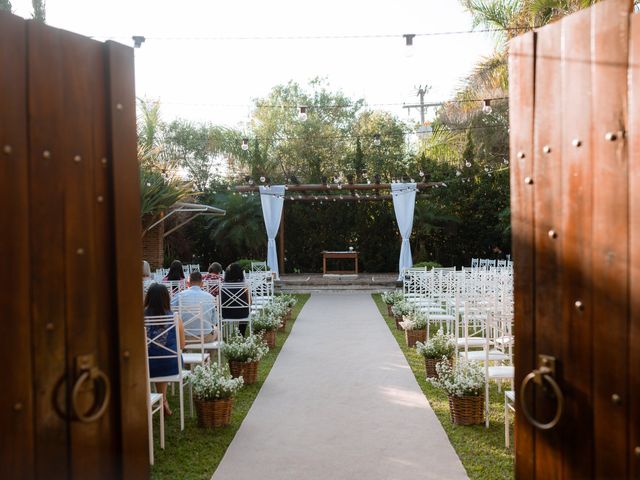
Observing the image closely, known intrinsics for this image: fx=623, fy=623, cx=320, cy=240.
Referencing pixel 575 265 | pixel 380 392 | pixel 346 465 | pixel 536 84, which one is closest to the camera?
pixel 575 265

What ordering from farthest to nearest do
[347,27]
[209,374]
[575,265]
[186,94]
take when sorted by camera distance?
[186,94], [347,27], [209,374], [575,265]

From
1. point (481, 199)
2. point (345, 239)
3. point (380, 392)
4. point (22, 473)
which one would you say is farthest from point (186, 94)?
point (22, 473)

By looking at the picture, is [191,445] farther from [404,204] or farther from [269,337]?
[404,204]

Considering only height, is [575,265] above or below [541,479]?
above

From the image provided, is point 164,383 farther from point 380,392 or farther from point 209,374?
point 380,392

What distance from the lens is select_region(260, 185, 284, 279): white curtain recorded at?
55.0 ft

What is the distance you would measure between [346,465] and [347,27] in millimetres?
6909

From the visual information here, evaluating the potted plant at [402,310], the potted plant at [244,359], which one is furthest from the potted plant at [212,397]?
the potted plant at [402,310]

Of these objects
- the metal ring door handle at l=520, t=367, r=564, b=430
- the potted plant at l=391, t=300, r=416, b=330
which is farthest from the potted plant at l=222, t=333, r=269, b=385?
the metal ring door handle at l=520, t=367, r=564, b=430

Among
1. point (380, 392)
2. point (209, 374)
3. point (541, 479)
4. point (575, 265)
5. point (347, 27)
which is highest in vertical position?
point (347, 27)

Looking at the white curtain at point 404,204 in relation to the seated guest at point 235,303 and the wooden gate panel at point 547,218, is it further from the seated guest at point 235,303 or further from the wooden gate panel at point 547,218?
the wooden gate panel at point 547,218

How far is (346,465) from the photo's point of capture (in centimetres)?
403

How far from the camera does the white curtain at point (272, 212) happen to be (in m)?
16.8

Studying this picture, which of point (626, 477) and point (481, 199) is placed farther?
point (481, 199)
